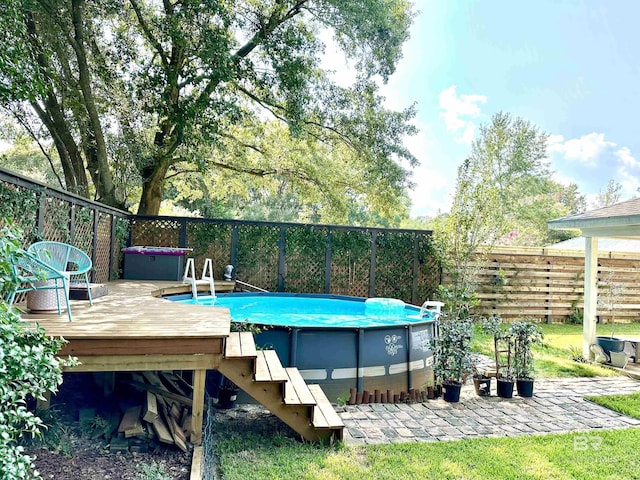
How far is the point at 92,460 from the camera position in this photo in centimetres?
315

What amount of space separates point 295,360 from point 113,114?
21.5ft

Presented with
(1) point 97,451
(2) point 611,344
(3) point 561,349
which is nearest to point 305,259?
(3) point 561,349

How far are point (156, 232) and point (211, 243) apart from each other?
1202mm

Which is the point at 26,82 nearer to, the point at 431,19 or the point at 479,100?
the point at 431,19

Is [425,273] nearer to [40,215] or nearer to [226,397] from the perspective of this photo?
[226,397]

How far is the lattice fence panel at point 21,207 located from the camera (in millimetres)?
4211

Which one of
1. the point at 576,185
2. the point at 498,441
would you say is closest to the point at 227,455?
the point at 498,441

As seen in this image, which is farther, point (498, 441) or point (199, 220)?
point (199, 220)

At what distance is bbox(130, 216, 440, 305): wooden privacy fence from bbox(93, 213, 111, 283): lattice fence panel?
1427 millimetres

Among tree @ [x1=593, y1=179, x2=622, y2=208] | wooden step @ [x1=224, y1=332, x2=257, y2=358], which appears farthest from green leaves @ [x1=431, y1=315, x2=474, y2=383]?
tree @ [x1=593, y1=179, x2=622, y2=208]

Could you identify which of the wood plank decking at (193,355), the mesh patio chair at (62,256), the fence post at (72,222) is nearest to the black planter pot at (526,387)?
the wood plank decking at (193,355)

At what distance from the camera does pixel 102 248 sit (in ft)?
25.3

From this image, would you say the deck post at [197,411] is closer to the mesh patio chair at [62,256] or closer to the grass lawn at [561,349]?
the mesh patio chair at [62,256]

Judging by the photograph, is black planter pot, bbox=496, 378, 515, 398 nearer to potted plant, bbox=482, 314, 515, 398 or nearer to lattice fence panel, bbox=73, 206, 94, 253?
potted plant, bbox=482, 314, 515, 398
